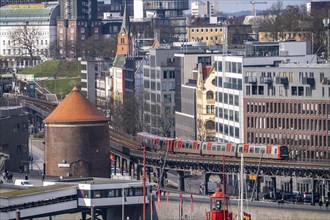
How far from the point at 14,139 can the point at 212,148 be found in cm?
1064

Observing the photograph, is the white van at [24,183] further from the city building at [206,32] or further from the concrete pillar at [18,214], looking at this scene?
the city building at [206,32]

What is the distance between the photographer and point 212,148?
92.8 meters

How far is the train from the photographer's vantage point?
3511 inches

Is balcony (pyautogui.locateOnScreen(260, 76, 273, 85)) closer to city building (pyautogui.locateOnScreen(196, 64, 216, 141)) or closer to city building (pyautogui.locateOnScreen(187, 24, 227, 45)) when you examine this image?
city building (pyautogui.locateOnScreen(196, 64, 216, 141))

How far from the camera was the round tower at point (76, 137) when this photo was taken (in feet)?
307

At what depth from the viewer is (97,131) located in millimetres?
94250

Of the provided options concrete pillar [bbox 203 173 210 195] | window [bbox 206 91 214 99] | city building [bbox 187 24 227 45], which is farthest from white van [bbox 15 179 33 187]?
city building [bbox 187 24 227 45]

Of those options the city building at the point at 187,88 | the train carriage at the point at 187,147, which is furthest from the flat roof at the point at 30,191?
the city building at the point at 187,88

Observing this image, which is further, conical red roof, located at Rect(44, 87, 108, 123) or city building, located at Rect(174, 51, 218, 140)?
city building, located at Rect(174, 51, 218, 140)

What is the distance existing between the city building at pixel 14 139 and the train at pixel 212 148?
7.22 meters

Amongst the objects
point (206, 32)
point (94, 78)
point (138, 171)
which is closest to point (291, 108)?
point (138, 171)

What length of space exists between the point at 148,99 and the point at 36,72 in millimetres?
52347

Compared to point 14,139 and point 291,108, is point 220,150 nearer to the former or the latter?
point 291,108

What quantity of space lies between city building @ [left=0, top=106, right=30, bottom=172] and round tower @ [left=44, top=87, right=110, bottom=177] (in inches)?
54.3
